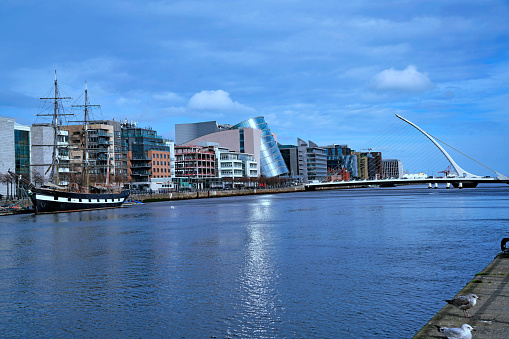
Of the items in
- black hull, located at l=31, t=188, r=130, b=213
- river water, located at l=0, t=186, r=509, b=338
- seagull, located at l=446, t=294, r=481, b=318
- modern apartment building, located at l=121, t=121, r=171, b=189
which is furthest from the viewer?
modern apartment building, located at l=121, t=121, r=171, b=189

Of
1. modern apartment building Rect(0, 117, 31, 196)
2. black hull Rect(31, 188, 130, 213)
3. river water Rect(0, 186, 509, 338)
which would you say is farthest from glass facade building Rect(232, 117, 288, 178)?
river water Rect(0, 186, 509, 338)

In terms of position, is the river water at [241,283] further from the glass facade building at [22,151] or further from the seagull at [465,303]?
the glass facade building at [22,151]

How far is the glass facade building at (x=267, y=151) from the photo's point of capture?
178500mm

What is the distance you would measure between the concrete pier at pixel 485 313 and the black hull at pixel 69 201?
59.9 meters

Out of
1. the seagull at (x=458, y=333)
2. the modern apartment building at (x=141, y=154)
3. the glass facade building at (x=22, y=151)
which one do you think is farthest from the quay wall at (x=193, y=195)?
the seagull at (x=458, y=333)

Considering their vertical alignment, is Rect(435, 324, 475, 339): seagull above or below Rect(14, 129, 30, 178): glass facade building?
below

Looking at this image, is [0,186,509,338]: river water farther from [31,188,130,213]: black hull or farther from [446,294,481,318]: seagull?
[31,188,130,213]: black hull

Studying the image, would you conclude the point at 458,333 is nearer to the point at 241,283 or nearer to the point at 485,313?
the point at 485,313

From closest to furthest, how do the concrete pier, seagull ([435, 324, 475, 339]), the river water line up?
1. seagull ([435, 324, 475, 339])
2. the concrete pier
3. the river water

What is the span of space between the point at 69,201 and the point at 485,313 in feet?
218

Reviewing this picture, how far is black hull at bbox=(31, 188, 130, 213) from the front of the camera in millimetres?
64188

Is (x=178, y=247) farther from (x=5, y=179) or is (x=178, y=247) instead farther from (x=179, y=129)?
(x=179, y=129)

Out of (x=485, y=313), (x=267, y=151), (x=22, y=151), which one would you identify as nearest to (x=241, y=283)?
(x=485, y=313)

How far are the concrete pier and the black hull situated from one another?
59.9 meters
